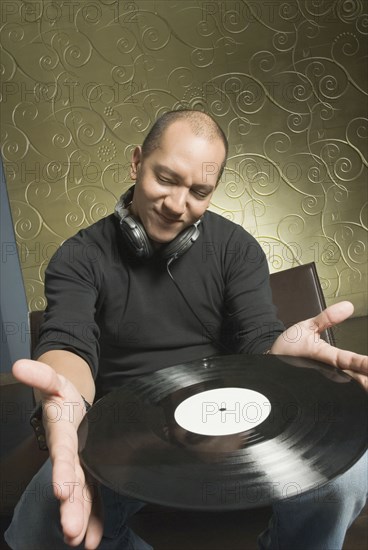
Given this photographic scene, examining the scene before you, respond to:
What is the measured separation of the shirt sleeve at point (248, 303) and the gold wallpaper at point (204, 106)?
141cm

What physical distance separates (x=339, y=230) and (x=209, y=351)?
Answer: 6.00 ft

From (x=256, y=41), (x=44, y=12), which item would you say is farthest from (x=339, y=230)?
(x=44, y=12)

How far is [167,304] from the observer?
129cm

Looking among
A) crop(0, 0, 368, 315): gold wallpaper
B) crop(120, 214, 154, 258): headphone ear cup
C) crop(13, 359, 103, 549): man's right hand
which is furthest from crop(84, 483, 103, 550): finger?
crop(0, 0, 368, 315): gold wallpaper

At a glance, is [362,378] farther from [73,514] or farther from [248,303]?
[73,514]

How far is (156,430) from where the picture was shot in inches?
30.3

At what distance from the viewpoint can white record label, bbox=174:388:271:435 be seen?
77cm

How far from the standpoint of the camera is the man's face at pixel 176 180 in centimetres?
118

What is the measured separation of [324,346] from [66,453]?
0.48 m

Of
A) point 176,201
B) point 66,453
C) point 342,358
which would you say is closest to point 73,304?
point 176,201

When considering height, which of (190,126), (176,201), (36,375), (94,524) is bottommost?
(94,524)

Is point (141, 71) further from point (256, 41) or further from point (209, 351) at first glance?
point (209, 351)

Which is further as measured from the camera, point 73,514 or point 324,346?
point 324,346

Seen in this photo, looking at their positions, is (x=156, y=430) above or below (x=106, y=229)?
below
